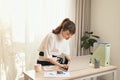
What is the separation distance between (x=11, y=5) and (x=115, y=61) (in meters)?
2.03

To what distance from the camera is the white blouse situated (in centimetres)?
225

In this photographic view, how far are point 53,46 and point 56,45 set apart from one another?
50 millimetres

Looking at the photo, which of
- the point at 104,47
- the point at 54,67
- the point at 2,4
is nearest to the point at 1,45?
the point at 2,4

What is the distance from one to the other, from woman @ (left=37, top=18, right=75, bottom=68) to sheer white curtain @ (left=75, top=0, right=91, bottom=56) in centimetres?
116

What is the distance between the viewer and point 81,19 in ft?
11.7

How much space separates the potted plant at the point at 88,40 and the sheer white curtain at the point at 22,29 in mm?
639

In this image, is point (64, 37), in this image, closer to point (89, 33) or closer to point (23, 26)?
point (23, 26)

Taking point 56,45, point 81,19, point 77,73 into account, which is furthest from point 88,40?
point 77,73

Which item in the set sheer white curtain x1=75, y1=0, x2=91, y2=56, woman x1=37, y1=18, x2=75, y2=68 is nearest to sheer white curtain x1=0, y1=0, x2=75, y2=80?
sheer white curtain x1=75, y1=0, x2=91, y2=56

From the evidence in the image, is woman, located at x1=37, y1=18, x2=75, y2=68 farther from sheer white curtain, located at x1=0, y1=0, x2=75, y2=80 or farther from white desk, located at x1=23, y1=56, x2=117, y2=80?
sheer white curtain, located at x1=0, y1=0, x2=75, y2=80

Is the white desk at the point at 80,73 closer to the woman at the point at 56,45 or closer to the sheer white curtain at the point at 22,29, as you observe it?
the woman at the point at 56,45

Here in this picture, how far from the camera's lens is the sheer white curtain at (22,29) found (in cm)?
279

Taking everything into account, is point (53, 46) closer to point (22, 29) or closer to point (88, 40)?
point (22, 29)

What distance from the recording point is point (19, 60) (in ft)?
9.76
